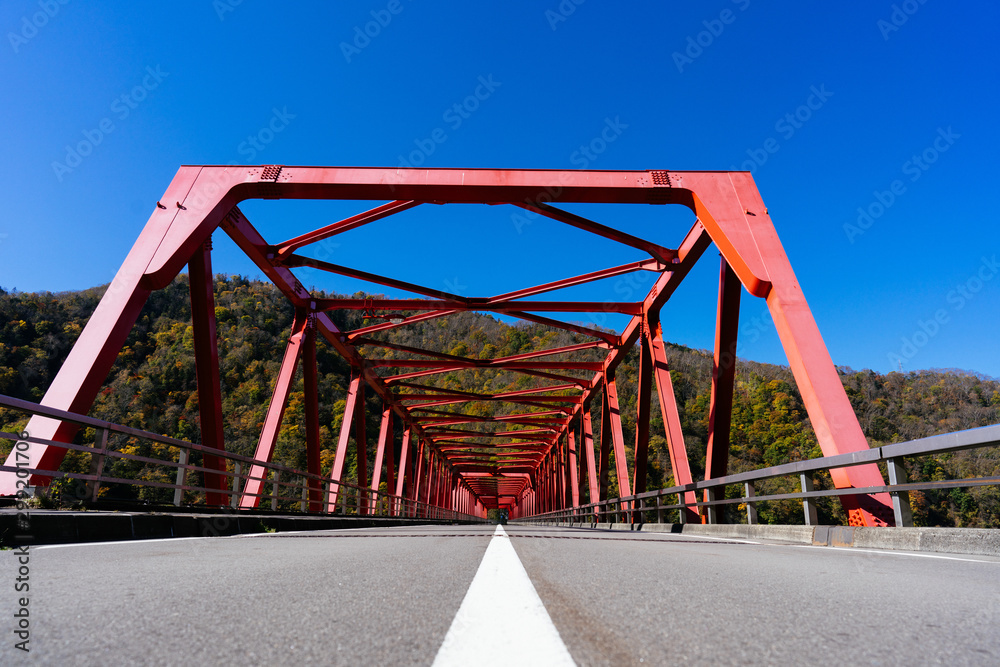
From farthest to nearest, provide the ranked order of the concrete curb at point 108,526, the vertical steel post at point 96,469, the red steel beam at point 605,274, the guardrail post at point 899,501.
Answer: the red steel beam at point 605,274, the vertical steel post at point 96,469, the guardrail post at point 899,501, the concrete curb at point 108,526

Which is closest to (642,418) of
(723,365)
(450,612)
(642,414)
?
(642,414)

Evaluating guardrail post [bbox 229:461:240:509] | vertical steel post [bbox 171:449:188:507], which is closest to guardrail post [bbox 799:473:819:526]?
vertical steel post [bbox 171:449:188:507]

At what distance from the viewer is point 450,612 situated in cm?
176

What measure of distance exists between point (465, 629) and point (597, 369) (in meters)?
19.1

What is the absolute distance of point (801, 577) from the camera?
115 inches

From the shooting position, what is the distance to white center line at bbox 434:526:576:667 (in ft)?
4.01

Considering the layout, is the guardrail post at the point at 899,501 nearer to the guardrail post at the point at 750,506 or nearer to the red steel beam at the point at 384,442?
the guardrail post at the point at 750,506

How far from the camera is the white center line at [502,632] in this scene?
1.22 meters

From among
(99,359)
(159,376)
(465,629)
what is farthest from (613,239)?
(159,376)

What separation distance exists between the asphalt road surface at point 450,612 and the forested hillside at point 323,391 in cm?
4117

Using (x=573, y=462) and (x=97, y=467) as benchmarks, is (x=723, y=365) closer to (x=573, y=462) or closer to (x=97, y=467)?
(x=97, y=467)

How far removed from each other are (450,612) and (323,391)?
53.3m

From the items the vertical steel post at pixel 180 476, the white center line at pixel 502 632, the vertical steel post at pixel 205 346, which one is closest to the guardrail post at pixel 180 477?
the vertical steel post at pixel 180 476

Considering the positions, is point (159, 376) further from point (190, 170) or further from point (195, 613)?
point (195, 613)
